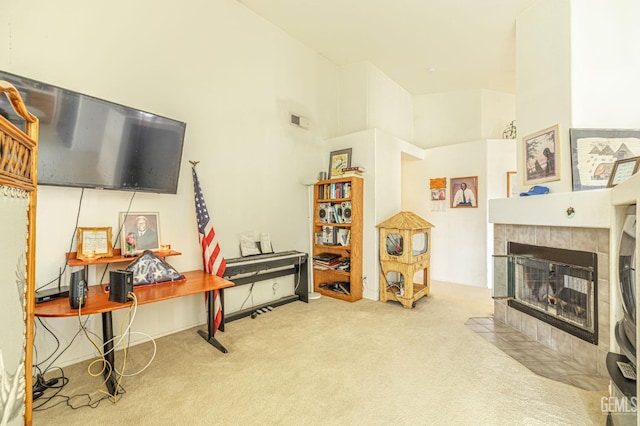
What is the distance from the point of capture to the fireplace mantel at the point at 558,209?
76.5 inches

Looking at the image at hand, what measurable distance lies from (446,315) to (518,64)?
309 cm

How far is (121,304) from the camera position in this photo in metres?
1.77

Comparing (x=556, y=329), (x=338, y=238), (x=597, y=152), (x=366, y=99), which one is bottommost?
(x=556, y=329)

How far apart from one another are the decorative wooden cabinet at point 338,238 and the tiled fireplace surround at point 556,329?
171 centimetres

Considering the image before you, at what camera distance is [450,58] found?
4113 mm

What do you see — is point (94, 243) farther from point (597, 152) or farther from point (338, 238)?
point (597, 152)

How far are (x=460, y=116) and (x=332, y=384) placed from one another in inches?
202

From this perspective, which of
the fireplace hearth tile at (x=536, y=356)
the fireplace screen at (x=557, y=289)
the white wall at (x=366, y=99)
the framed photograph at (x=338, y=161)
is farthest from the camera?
the white wall at (x=366, y=99)

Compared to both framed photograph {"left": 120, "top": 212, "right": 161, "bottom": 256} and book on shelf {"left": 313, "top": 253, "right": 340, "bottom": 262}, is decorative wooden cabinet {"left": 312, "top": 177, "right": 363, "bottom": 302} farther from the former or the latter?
framed photograph {"left": 120, "top": 212, "right": 161, "bottom": 256}

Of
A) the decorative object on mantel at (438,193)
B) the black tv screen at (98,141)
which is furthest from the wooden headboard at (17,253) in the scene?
the decorative object on mantel at (438,193)

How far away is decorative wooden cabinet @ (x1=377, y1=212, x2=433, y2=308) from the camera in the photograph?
3424 millimetres

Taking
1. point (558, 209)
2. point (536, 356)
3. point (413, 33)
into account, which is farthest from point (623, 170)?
point (413, 33)

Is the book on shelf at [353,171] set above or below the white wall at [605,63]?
below

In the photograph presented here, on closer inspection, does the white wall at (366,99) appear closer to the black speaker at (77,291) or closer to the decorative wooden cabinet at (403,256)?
the decorative wooden cabinet at (403,256)
